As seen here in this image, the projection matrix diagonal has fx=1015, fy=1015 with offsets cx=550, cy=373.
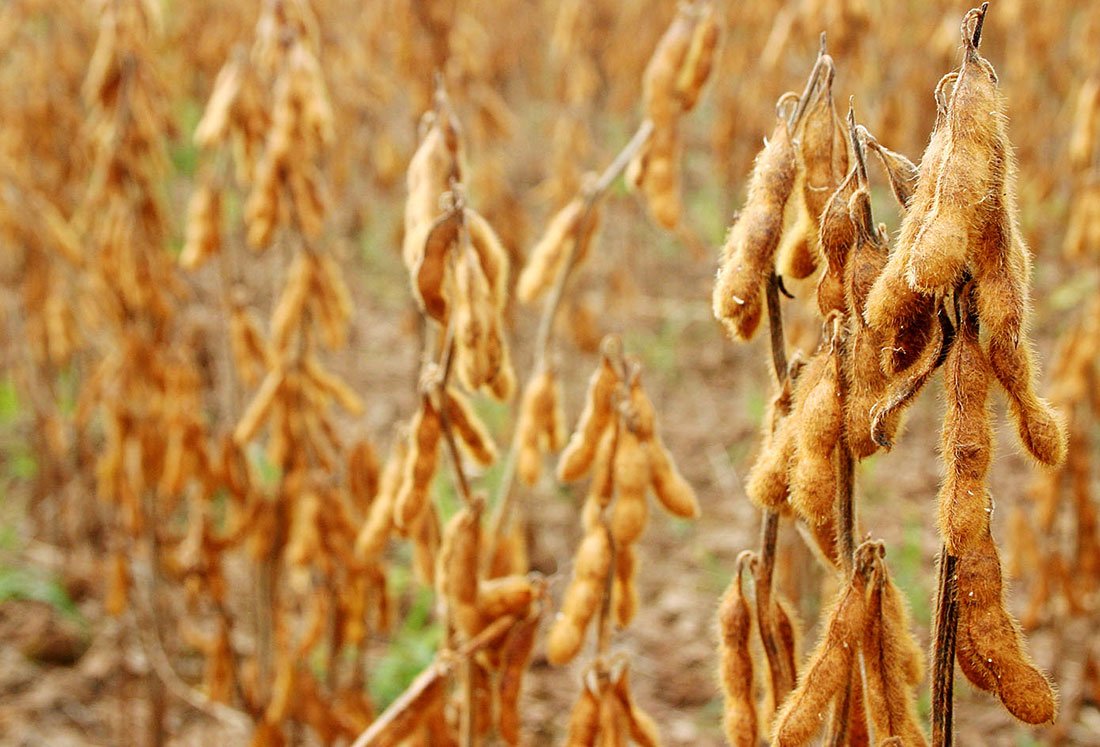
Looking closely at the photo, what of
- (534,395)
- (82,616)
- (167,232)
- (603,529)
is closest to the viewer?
(603,529)

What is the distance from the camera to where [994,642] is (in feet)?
3.06

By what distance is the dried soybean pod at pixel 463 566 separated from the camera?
147 centimetres

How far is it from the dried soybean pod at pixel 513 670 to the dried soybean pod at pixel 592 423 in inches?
9.8

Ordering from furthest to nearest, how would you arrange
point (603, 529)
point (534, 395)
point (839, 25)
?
point (839, 25), point (534, 395), point (603, 529)

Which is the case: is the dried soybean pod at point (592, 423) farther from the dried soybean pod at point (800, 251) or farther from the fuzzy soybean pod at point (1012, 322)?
the fuzzy soybean pod at point (1012, 322)

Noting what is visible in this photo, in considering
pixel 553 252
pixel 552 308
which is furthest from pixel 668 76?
pixel 552 308

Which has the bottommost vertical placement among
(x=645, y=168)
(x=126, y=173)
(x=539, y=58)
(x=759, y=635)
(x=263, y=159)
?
(x=759, y=635)

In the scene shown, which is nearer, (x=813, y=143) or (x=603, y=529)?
(x=813, y=143)

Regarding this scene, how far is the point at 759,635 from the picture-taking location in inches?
46.5

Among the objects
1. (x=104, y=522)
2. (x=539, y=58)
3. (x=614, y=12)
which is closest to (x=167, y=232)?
(x=104, y=522)

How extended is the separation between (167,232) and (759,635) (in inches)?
85.2

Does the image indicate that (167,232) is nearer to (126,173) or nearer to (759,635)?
(126,173)

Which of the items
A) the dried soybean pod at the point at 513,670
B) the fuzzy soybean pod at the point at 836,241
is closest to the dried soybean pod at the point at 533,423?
the dried soybean pod at the point at 513,670

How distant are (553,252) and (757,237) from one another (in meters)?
0.77
